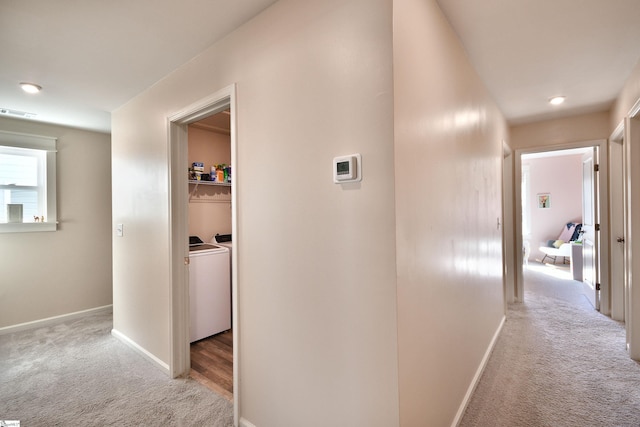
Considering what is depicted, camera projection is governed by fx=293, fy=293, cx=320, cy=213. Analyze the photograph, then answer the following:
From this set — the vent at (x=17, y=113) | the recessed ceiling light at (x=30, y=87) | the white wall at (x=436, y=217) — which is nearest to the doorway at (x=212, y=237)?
the recessed ceiling light at (x=30, y=87)

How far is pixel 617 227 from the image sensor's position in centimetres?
328

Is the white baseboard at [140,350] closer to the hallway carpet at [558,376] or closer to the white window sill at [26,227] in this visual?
the white window sill at [26,227]

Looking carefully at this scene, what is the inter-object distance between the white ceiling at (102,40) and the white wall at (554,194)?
8.00 metres

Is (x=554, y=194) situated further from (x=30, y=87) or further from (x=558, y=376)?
(x=30, y=87)

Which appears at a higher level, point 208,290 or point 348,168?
point 348,168

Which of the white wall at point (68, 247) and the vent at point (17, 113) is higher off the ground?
the vent at point (17, 113)

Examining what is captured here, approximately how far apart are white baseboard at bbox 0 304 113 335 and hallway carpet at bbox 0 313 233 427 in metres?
0.31

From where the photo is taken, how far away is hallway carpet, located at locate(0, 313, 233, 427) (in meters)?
1.88

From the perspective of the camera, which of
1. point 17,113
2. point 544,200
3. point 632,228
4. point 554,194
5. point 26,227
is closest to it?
point 632,228

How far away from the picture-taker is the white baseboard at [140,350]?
2.44 m

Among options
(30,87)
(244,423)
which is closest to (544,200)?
(244,423)

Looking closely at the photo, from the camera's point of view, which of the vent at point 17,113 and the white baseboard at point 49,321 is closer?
the vent at point 17,113

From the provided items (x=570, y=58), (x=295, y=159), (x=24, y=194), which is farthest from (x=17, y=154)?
(x=570, y=58)

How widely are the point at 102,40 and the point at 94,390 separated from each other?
248 centimetres
